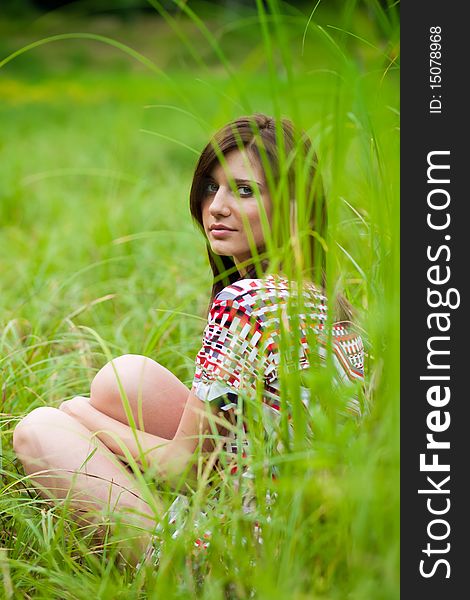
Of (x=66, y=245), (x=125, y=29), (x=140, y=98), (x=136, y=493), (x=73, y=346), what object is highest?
(x=125, y=29)

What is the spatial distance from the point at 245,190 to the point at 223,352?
0.31 meters

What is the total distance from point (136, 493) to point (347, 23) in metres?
0.78

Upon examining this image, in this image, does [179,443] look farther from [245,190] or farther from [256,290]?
[245,190]

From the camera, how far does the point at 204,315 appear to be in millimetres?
2076

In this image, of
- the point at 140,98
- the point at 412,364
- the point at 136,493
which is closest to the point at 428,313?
the point at 412,364

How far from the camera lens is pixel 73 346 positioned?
199 centimetres

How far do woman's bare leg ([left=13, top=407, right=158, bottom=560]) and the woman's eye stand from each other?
0.46 meters

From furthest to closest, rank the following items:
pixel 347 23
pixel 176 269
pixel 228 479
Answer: pixel 176 269 < pixel 228 479 < pixel 347 23

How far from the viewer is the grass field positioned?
0.95 meters

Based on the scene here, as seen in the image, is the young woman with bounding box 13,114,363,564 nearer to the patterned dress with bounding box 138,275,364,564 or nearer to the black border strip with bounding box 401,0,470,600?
the patterned dress with bounding box 138,275,364,564

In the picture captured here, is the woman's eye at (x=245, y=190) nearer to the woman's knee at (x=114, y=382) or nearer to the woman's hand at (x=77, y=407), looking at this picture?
the woman's knee at (x=114, y=382)

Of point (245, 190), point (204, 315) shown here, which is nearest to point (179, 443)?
point (245, 190)

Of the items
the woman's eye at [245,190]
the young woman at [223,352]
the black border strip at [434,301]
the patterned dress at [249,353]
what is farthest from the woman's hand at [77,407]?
the black border strip at [434,301]

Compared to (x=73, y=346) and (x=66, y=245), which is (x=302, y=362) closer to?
(x=73, y=346)
